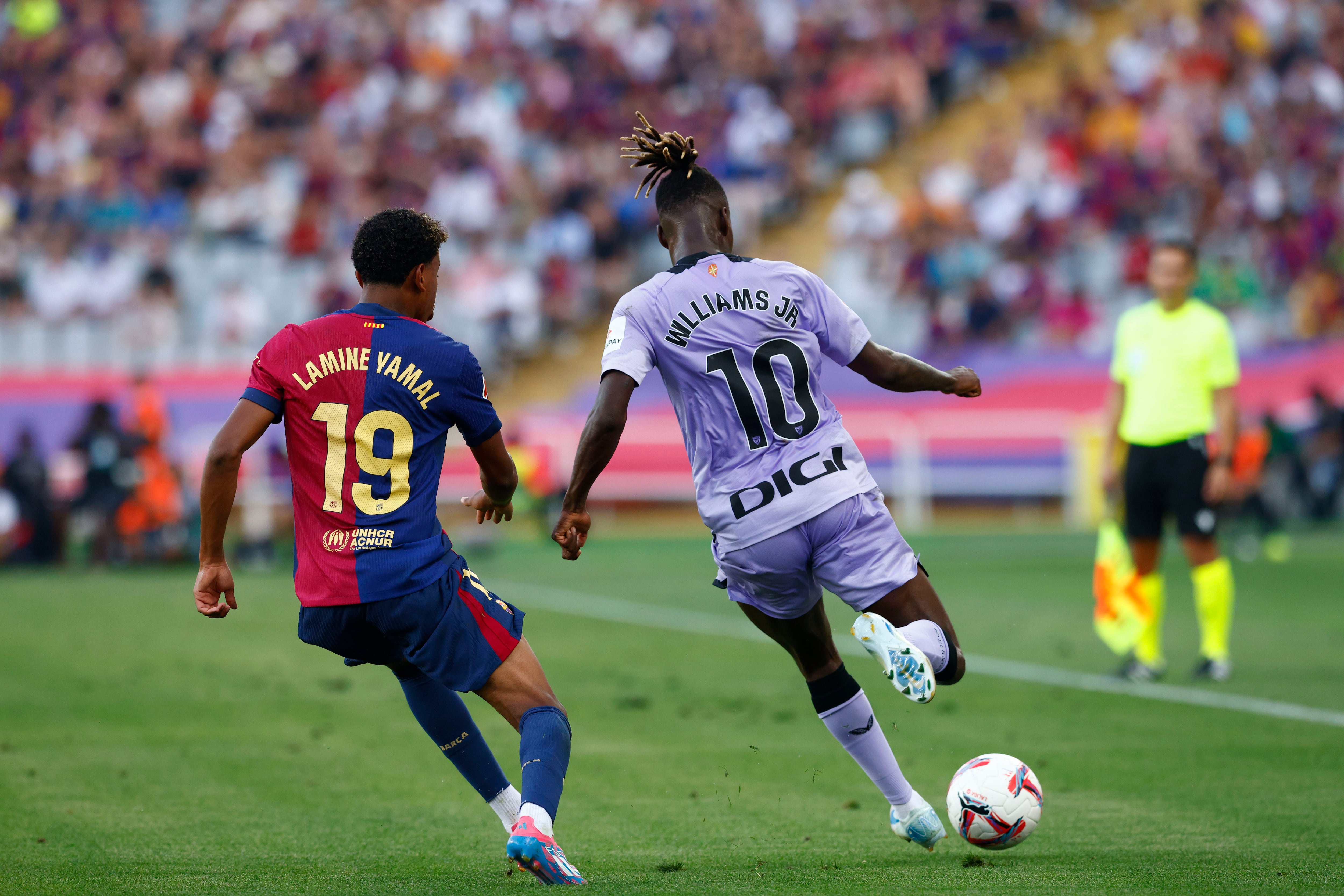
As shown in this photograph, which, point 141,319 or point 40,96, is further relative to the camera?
point 40,96

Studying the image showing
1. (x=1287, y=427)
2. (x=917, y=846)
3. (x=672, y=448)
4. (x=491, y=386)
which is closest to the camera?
(x=917, y=846)

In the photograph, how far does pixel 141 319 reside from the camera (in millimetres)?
22625

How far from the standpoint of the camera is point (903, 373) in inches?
220

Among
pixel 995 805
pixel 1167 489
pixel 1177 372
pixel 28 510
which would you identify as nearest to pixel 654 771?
pixel 995 805

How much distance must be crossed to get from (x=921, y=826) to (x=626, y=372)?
181 cm

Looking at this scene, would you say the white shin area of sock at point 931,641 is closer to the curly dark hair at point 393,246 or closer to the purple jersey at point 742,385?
the purple jersey at point 742,385

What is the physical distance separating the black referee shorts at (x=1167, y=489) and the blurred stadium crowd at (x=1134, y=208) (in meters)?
13.0

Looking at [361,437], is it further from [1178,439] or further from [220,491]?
[1178,439]

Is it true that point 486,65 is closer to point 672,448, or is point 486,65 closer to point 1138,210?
point 672,448

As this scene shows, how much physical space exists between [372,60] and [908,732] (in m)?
21.0

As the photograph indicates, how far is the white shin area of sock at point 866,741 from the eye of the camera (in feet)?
18.3

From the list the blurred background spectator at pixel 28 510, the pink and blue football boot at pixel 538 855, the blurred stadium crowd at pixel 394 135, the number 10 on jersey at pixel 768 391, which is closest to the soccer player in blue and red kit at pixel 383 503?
the pink and blue football boot at pixel 538 855

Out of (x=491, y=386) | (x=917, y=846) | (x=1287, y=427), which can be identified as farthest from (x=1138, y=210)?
(x=917, y=846)

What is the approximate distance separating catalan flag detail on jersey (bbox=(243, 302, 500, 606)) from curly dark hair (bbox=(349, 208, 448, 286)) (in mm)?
181
